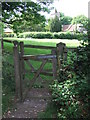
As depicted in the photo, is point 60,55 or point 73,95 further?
point 60,55

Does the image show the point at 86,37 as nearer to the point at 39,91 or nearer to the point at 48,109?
the point at 48,109

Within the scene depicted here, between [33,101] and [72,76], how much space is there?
4.74ft

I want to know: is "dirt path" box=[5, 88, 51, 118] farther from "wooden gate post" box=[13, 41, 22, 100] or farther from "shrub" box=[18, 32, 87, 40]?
"shrub" box=[18, 32, 87, 40]

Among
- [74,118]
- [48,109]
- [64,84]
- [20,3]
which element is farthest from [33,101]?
[20,3]

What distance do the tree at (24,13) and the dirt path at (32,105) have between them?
28.0ft

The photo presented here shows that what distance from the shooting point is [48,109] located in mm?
4562

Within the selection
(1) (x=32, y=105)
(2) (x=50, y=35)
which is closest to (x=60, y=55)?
(1) (x=32, y=105)

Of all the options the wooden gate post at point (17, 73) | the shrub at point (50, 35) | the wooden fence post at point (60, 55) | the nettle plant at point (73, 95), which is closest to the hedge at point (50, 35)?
the shrub at point (50, 35)

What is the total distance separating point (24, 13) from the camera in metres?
13.9

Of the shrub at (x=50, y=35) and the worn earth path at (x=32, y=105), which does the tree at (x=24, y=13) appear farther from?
the shrub at (x=50, y=35)

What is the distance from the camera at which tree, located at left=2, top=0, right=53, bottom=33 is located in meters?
13.1

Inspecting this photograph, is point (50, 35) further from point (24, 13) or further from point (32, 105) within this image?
point (32, 105)

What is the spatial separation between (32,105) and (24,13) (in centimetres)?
1010

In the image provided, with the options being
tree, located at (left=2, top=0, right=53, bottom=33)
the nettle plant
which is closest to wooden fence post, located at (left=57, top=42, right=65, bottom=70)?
the nettle plant
